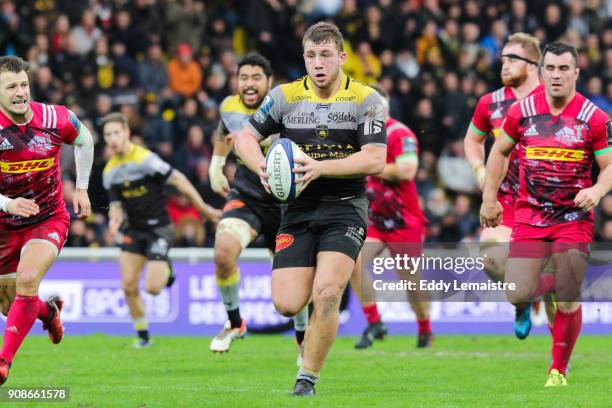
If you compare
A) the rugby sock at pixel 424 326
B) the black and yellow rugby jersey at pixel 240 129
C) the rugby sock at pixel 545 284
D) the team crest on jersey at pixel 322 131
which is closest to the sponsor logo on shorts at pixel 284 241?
the team crest on jersey at pixel 322 131

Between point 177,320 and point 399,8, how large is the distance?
30.2ft

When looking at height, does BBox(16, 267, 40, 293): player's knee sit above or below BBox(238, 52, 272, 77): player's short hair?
below

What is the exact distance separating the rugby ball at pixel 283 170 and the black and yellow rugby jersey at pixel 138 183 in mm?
7143

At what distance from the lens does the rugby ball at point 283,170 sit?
877 cm

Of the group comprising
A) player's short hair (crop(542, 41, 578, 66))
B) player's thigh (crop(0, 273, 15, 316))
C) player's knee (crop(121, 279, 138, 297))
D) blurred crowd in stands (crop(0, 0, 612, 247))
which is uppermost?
blurred crowd in stands (crop(0, 0, 612, 247))

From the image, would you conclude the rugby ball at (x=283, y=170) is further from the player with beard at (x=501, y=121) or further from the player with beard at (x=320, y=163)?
the player with beard at (x=501, y=121)

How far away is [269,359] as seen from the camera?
1320 centimetres

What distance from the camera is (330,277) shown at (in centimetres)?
879

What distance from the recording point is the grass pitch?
8.98 metres

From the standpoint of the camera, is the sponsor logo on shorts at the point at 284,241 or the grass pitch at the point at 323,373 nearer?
the grass pitch at the point at 323,373

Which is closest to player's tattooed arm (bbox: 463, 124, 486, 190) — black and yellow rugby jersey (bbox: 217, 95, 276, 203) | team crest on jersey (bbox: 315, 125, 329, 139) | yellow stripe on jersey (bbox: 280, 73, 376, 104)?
black and yellow rugby jersey (bbox: 217, 95, 276, 203)

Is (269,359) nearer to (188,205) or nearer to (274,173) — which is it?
(274,173)

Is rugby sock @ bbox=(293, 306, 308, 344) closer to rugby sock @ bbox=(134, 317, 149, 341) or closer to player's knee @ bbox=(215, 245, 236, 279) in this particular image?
player's knee @ bbox=(215, 245, 236, 279)

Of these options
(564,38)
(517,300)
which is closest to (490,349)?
(517,300)
